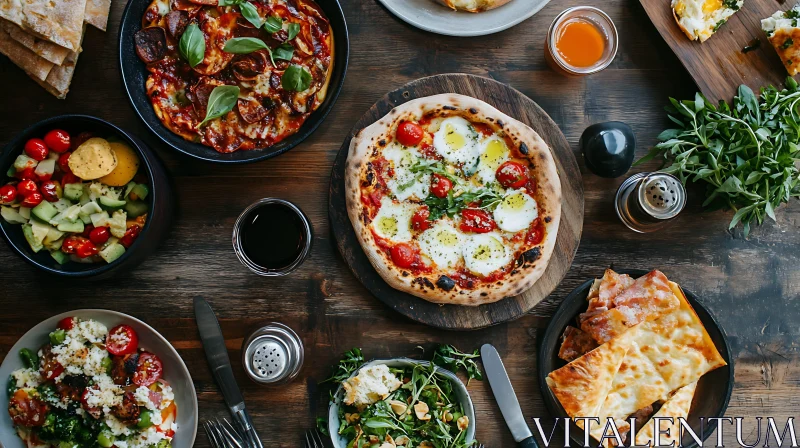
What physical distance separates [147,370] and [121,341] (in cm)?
18

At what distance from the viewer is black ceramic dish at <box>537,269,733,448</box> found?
3100 millimetres

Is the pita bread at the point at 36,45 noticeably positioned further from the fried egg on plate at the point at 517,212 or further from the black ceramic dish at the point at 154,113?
the fried egg on plate at the point at 517,212

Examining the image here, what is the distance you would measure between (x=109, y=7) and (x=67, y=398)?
188 centimetres

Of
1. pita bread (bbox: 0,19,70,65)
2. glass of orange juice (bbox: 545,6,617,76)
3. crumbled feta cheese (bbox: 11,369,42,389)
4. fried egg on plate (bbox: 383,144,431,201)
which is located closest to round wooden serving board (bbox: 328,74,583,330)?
fried egg on plate (bbox: 383,144,431,201)

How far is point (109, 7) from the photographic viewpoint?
3164 mm

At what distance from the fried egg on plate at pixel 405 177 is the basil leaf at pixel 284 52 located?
2.06ft

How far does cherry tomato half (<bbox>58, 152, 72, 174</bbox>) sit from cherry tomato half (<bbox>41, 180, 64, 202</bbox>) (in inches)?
3.0

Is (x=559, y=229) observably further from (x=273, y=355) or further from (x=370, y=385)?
(x=273, y=355)

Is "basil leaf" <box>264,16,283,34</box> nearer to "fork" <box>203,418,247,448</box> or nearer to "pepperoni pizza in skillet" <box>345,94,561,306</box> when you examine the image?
"pepperoni pizza in skillet" <box>345,94,561,306</box>

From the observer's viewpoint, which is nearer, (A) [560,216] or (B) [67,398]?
(B) [67,398]

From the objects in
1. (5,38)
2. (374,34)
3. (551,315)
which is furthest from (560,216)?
(5,38)

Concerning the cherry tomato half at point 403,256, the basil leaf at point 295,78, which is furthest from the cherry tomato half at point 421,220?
the basil leaf at point 295,78

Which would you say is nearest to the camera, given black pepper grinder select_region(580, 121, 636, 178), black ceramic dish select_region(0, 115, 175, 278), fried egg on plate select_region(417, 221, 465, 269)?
black ceramic dish select_region(0, 115, 175, 278)

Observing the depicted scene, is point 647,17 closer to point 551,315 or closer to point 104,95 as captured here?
point 551,315
